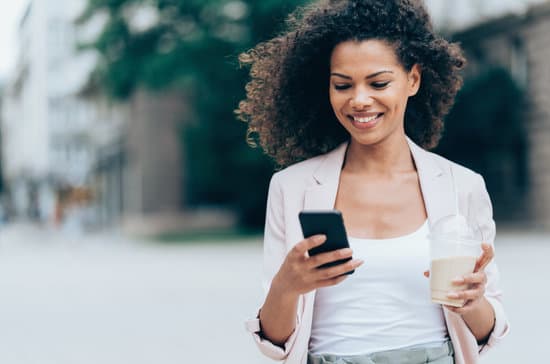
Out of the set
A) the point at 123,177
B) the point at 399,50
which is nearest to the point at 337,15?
the point at 399,50

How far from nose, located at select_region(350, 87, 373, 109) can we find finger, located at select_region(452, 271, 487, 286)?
53 cm

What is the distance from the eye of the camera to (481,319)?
2.21 metres

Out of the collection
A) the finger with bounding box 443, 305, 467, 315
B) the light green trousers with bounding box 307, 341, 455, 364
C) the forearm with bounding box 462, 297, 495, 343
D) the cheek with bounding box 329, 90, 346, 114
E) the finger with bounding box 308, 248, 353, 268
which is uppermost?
the cheek with bounding box 329, 90, 346, 114

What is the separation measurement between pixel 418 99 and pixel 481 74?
26933 mm

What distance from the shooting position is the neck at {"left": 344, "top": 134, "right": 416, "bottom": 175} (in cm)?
247

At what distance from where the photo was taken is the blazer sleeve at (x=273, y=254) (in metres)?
2.25

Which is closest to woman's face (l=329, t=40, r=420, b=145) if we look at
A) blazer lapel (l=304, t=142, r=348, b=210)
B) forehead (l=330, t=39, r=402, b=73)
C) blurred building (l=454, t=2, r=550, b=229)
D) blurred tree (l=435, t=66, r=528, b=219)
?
forehead (l=330, t=39, r=402, b=73)

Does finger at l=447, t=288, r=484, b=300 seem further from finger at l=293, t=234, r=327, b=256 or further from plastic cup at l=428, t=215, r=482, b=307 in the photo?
finger at l=293, t=234, r=327, b=256

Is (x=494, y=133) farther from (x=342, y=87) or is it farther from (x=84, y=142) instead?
(x=84, y=142)

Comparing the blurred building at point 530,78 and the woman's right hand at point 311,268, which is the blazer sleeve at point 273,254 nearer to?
the woman's right hand at point 311,268

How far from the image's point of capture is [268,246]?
2328 mm

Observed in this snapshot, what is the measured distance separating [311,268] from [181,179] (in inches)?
1325

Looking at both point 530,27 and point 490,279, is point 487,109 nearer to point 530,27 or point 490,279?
point 530,27

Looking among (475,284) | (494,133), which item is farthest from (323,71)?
(494,133)
